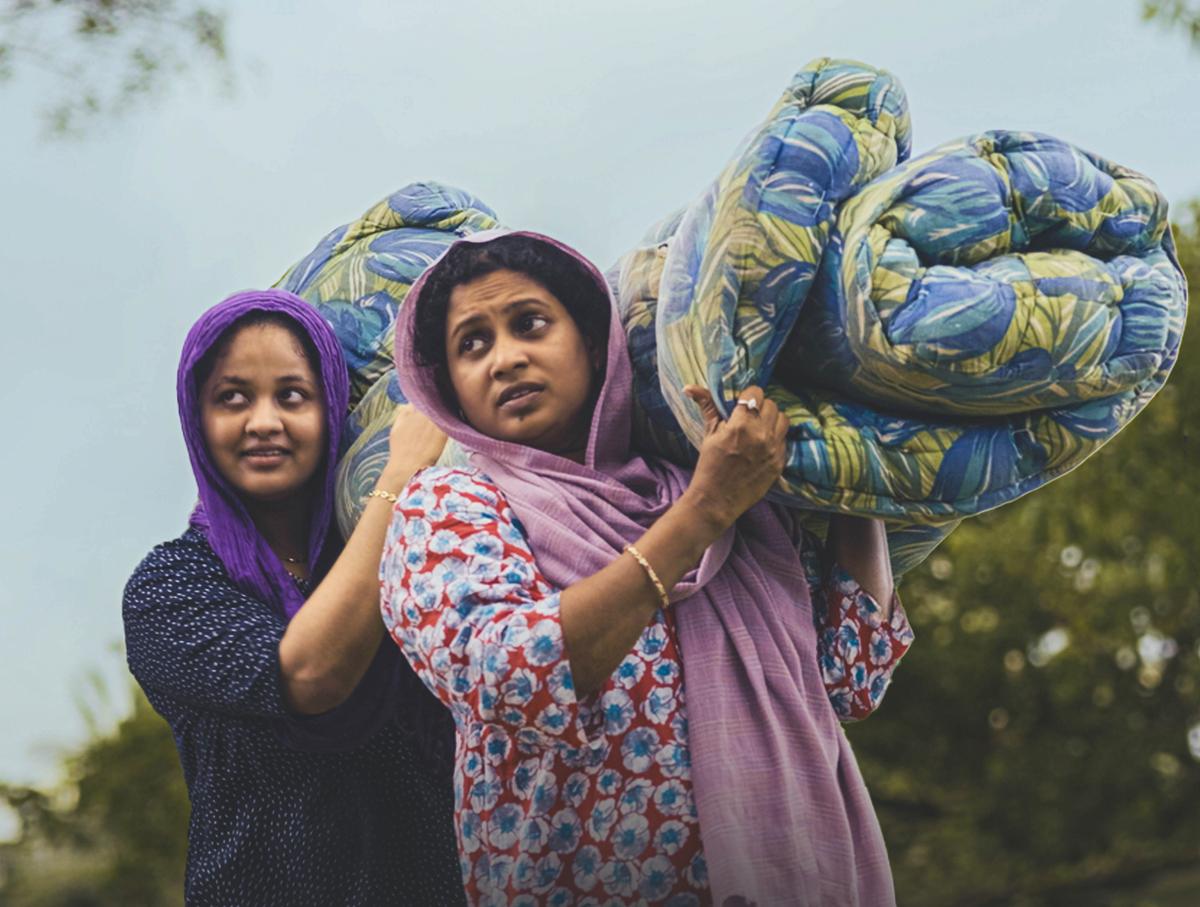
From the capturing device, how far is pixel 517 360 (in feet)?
5.26

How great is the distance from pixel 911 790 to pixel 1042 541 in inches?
44.3

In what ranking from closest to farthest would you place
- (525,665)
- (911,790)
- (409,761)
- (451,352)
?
(525,665) < (451,352) < (409,761) < (911,790)

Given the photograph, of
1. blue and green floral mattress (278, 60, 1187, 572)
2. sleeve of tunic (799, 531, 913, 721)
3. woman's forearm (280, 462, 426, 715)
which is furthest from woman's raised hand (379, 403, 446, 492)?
sleeve of tunic (799, 531, 913, 721)

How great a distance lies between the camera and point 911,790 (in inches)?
245

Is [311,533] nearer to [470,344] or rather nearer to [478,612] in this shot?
[470,344]

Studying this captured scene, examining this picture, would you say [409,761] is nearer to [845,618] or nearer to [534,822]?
[534,822]

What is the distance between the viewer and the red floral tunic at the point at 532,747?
1498mm

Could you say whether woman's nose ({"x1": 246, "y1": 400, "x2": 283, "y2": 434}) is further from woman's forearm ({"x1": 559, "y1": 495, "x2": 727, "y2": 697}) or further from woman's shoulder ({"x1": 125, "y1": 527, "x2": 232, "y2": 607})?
woman's forearm ({"x1": 559, "y1": 495, "x2": 727, "y2": 697})

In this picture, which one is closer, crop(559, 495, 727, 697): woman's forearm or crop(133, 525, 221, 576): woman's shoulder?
crop(559, 495, 727, 697): woman's forearm

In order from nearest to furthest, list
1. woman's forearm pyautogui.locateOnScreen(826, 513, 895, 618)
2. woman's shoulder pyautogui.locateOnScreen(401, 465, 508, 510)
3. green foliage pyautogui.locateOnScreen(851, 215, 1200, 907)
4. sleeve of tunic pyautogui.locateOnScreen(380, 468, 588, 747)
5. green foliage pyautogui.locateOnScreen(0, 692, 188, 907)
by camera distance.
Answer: sleeve of tunic pyautogui.locateOnScreen(380, 468, 588, 747), woman's shoulder pyautogui.locateOnScreen(401, 465, 508, 510), woman's forearm pyautogui.locateOnScreen(826, 513, 895, 618), green foliage pyautogui.locateOnScreen(0, 692, 188, 907), green foliage pyautogui.locateOnScreen(851, 215, 1200, 907)

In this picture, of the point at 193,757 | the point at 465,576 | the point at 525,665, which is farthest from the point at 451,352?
the point at 193,757

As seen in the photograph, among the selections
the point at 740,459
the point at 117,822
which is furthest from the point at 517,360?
the point at 117,822

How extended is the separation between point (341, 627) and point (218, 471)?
12.4 inches

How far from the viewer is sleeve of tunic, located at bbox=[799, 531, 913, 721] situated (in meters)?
1.75
